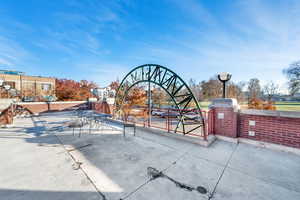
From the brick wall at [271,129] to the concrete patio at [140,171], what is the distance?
0.41 meters

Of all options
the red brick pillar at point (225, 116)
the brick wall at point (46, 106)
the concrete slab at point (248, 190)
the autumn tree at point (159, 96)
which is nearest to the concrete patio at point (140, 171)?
the concrete slab at point (248, 190)

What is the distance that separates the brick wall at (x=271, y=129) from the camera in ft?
11.1

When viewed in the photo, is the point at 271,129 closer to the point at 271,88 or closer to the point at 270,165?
the point at 270,165

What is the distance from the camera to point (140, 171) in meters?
2.63

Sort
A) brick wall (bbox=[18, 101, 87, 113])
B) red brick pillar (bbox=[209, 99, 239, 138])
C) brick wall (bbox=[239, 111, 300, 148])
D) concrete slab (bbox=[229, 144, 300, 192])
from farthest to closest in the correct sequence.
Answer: brick wall (bbox=[18, 101, 87, 113]), red brick pillar (bbox=[209, 99, 239, 138]), brick wall (bbox=[239, 111, 300, 148]), concrete slab (bbox=[229, 144, 300, 192])

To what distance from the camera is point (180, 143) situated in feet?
14.0

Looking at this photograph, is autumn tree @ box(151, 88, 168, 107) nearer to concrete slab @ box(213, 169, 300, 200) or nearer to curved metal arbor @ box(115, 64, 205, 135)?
curved metal arbor @ box(115, 64, 205, 135)

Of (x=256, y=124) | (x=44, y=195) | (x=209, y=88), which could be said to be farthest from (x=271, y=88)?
(x=44, y=195)

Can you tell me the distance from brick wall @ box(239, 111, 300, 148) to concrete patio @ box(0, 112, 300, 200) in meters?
0.41

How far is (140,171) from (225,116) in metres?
3.83

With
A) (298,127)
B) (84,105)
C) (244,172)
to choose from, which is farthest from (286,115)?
(84,105)

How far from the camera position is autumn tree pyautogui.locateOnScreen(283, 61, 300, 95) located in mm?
17031

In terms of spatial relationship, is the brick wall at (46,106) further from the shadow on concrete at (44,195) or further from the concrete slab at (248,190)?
the concrete slab at (248,190)

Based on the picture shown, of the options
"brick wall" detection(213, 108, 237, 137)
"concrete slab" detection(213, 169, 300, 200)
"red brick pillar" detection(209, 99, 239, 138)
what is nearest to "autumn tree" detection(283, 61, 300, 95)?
"red brick pillar" detection(209, 99, 239, 138)
